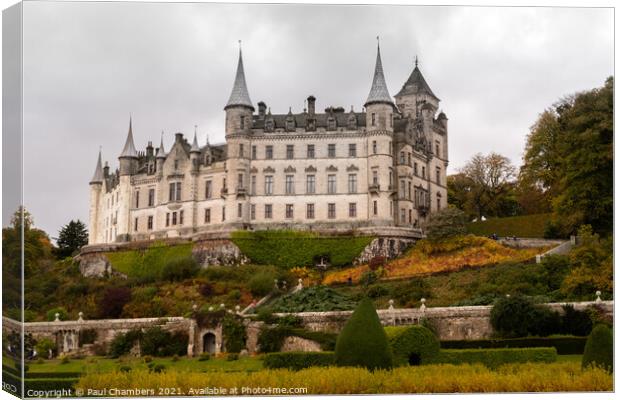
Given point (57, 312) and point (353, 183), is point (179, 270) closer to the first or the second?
point (57, 312)

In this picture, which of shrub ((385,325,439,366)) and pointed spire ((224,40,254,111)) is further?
pointed spire ((224,40,254,111))

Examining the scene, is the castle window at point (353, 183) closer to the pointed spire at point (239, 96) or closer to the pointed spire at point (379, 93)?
the pointed spire at point (379, 93)

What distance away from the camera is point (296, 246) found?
145 feet

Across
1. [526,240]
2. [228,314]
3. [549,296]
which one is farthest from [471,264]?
[228,314]

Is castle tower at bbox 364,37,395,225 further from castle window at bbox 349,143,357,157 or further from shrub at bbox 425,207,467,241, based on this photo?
shrub at bbox 425,207,467,241

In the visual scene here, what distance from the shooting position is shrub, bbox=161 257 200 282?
132 ft

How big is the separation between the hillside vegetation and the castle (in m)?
3.11

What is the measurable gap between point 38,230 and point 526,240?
22.7 metres

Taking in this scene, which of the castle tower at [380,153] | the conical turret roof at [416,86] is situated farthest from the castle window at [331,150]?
the conical turret roof at [416,86]

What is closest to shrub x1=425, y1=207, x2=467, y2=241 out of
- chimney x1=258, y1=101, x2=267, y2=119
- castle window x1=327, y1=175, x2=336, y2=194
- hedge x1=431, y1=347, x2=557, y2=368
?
castle window x1=327, y1=175, x2=336, y2=194

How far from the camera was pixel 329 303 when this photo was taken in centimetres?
3262

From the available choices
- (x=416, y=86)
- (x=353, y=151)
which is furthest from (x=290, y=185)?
(x=416, y=86)

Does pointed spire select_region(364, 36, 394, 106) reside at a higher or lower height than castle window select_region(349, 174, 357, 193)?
higher

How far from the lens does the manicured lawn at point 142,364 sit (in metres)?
23.9
